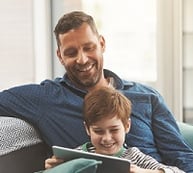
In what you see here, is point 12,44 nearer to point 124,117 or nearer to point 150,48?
point 150,48

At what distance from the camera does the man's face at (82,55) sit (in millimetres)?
1902

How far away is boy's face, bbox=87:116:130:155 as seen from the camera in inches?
63.4

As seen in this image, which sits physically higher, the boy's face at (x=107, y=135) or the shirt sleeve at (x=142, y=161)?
the boy's face at (x=107, y=135)

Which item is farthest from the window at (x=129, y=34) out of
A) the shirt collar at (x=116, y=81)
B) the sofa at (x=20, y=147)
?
the sofa at (x=20, y=147)

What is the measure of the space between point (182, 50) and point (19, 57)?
3.54ft

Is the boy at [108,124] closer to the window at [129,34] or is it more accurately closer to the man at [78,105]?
the man at [78,105]

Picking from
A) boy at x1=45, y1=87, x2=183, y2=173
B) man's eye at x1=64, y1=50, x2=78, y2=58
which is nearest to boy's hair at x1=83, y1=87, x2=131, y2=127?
boy at x1=45, y1=87, x2=183, y2=173

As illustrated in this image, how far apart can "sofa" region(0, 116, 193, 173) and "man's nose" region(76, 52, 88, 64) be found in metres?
0.34

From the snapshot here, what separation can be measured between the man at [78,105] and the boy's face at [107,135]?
0.66 ft

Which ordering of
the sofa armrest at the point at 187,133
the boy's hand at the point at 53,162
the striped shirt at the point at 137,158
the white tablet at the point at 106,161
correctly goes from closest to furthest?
the white tablet at the point at 106,161
the boy's hand at the point at 53,162
the striped shirt at the point at 137,158
the sofa armrest at the point at 187,133

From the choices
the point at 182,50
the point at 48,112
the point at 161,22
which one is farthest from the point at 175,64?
the point at 48,112

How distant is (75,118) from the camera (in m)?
1.86

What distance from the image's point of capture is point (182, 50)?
2906mm

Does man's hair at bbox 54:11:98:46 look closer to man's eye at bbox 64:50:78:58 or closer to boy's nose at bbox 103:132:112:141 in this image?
man's eye at bbox 64:50:78:58
